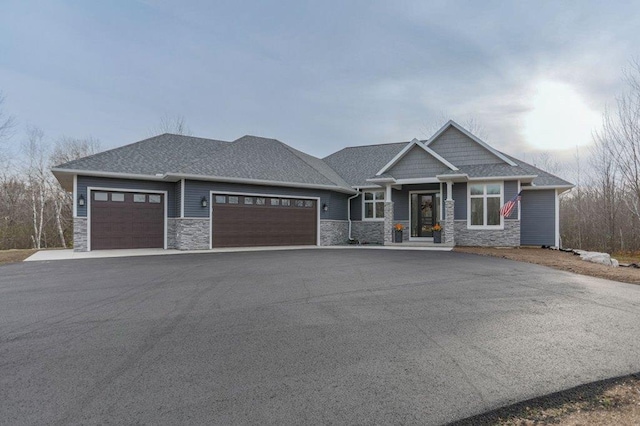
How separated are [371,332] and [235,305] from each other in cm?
233

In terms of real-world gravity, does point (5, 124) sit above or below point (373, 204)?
above

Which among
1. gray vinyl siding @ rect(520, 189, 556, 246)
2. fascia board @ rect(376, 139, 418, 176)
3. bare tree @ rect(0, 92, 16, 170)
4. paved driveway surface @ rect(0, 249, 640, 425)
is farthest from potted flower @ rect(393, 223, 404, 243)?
bare tree @ rect(0, 92, 16, 170)

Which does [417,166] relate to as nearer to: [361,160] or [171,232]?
[361,160]

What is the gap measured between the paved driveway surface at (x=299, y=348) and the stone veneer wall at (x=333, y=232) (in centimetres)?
1082

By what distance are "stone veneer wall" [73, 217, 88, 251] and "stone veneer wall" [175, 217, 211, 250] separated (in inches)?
140

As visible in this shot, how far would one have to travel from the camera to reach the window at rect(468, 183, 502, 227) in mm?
16109

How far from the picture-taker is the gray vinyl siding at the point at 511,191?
15.7 meters

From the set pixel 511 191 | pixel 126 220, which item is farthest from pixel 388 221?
pixel 126 220

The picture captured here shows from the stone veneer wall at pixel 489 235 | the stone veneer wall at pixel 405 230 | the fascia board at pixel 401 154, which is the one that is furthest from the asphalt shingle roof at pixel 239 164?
the stone veneer wall at pixel 405 230

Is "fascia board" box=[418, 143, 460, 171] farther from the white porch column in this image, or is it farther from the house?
the white porch column

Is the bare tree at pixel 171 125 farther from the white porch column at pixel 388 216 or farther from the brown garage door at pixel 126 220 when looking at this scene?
the white porch column at pixel 388 216

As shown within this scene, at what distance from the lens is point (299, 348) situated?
3.61m

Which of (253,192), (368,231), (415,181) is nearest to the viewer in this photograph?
(253,192)

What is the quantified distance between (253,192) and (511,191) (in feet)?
39.5
